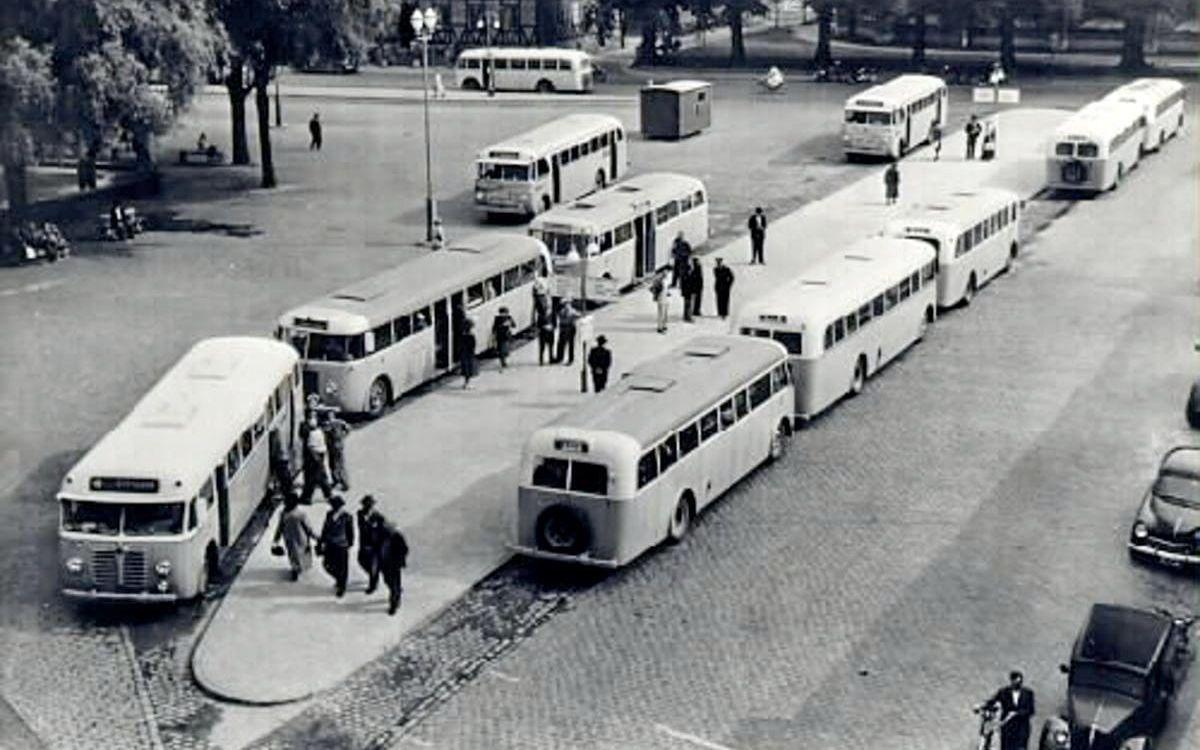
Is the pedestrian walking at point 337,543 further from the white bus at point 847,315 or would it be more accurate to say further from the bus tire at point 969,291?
the bus tire at point 969,291

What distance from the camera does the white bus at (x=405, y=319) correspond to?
3111cm

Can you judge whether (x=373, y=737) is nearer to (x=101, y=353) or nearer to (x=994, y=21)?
(x=101, y=353)

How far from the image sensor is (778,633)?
2294cm

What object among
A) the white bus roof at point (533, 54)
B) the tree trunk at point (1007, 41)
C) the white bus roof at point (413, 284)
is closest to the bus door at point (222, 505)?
the white bus roof at point (413, 284)

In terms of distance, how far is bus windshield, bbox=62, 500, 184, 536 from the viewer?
23.2 meters

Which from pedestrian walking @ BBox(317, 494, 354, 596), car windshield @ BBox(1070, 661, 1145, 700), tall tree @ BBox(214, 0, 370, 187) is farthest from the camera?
tall tree @ BBox(214, 0, 370, 187)

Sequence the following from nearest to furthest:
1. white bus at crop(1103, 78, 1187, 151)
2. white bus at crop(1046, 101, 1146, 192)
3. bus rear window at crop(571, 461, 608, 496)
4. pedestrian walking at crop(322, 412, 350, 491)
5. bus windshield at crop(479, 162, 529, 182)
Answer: bus rear window at crop(571, 461, 608, 496) → pedestrian walking at crop(322, 412, 350, 491) → bus windshield at crop(479, 162, 529, 182) → white bus at crop(1046, 101, 1146, 192) → white bus at crop(1103, 78, 1187, 151)

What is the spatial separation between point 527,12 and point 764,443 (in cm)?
7047

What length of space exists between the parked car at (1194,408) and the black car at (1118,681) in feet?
36.6

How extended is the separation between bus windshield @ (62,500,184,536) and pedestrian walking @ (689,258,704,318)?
56.6 ft

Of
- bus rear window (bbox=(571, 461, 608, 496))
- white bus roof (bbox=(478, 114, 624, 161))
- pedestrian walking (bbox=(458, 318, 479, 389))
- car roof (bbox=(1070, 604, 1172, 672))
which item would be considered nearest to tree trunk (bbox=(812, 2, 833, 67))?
white bus roof (bbox=(478, 114, 624, 161))

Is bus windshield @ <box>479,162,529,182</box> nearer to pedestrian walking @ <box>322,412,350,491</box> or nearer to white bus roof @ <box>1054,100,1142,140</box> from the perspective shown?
white bus roof @ <box>1054,100,1142,140</box>

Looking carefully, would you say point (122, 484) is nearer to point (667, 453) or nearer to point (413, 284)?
Result: point (667, 453)

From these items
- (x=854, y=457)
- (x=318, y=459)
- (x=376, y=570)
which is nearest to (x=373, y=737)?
(x=376, y=570)
